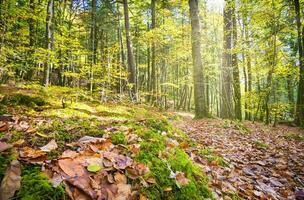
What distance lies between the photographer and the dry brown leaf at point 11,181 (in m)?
1.15

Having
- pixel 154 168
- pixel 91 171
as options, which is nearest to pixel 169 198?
pixel 154 168

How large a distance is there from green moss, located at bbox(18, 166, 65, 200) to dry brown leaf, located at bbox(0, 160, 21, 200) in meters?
0.03

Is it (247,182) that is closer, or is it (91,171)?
(91,171)

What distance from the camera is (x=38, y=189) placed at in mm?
1234

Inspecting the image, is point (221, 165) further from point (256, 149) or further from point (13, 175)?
point (13, 175)

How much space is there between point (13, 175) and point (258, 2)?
36.1 ft

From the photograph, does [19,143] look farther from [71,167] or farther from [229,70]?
[229,70]

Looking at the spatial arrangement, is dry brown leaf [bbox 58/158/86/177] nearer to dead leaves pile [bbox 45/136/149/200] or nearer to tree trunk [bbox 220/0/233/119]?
dead leaves pile [bbox 45/136/149/200]

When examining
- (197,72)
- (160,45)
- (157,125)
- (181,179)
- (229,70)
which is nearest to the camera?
(181,179)

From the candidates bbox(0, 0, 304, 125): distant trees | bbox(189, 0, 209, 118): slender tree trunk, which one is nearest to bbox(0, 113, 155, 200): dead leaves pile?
bbox(0, 0, 304, 125): distant trees

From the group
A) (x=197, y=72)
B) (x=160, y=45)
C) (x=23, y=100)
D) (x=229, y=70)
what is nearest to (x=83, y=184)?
(x=23, y=100)

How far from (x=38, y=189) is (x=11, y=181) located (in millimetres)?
148

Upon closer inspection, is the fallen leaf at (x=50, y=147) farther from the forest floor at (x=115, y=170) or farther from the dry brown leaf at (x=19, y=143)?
the dry brown leaf at (x=19, y=143)

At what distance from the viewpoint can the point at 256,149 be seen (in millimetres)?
4805
